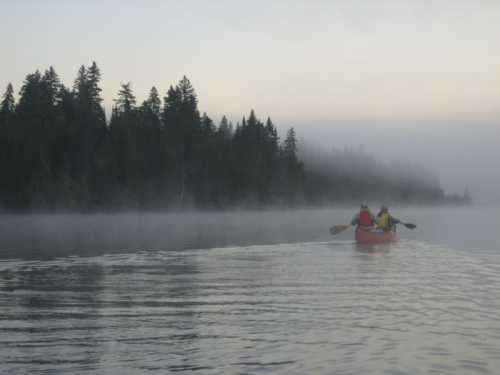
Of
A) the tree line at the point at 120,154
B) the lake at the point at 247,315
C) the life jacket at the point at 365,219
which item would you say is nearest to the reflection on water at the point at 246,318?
the lake at the point at 247,315

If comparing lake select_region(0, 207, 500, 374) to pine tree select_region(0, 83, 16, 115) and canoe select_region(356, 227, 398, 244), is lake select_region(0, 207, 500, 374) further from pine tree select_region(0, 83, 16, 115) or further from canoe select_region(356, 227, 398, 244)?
pine tree select_region(0, 83, 16, 115)

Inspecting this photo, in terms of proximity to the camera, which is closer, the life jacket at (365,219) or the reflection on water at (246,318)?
the reflection on water at (246,318)

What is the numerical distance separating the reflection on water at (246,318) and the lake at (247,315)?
0.10 feet

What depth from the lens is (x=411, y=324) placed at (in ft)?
35.2

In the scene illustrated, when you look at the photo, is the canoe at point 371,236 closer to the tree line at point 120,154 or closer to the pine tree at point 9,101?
the tree line at point 120,154

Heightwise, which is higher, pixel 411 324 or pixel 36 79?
pixel 36 79

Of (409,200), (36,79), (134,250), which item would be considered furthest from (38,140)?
(409,200)

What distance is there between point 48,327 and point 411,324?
6257mm

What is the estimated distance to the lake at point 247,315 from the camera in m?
8.37

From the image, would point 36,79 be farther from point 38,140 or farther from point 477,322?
point 477,322

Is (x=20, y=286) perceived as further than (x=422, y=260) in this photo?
No

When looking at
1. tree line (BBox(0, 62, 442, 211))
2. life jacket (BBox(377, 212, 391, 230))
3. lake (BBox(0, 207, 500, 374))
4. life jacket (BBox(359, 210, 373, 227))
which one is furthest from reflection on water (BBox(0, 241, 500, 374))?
tree line (BBox(0, 62, 442, 211))

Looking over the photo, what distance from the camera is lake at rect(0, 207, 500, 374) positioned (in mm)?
8367

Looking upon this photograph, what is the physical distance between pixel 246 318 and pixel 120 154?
223 feet
